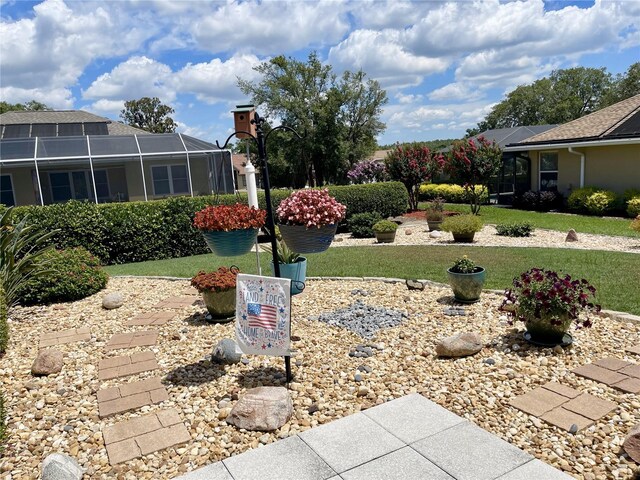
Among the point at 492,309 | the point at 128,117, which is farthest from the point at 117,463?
the point at 128,117

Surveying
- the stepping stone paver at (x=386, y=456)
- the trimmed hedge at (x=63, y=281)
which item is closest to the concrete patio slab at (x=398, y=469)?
the stepping stone paver at (x=386, y=456)

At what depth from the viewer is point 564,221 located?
45.2 ft

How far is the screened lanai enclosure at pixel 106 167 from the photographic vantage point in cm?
1593

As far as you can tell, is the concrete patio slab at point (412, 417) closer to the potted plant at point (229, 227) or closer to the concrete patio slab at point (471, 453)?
the concrete patio slab at point (471, 453)

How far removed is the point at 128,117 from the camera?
2050 inches

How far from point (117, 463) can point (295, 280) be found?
364 cm

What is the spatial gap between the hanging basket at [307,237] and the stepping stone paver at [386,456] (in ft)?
5.36

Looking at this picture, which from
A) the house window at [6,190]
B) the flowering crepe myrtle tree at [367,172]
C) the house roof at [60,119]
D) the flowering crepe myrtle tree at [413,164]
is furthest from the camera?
the flowering crepe myrtle tree at [367,172]

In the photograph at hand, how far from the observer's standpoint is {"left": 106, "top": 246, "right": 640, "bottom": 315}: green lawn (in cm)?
641

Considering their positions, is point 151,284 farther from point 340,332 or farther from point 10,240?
point 340,332

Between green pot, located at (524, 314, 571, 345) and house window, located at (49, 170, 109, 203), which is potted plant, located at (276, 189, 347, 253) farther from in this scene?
house window, located at (49, 170, 109, 203)

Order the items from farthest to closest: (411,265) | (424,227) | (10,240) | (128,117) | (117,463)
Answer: (128,117)
(424,227)
(411,265)
(10,240)
(117,463)

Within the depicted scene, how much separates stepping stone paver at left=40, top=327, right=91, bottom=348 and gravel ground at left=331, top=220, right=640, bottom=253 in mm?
7183

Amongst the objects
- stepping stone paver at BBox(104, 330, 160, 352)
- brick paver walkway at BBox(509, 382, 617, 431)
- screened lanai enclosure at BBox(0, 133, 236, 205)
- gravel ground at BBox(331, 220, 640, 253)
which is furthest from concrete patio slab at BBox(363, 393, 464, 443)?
screened lanai enclosure at BBox(0, 133, 236, 205)
